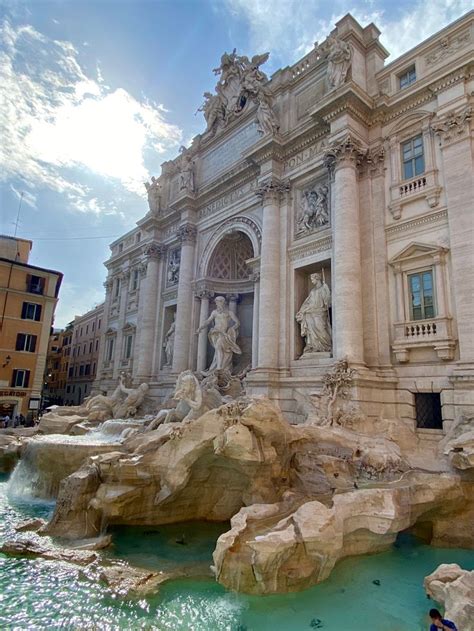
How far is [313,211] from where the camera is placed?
14.3 metres

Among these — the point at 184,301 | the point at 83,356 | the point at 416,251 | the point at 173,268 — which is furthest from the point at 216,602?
the point at 83,356

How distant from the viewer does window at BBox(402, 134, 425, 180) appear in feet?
39.3

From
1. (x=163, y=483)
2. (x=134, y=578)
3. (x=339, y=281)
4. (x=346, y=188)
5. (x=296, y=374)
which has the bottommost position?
(x=134, y=578)

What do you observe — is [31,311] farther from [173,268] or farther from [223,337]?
[223,337]

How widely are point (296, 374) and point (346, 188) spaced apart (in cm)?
607

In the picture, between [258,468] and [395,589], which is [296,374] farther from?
[395,589]

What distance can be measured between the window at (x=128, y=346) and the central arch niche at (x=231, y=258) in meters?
8.55

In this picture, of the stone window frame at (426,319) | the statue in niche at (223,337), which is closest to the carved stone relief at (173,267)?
the statue in niche at (223,337)

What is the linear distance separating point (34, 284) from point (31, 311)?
174cm

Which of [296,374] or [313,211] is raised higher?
[313,211]

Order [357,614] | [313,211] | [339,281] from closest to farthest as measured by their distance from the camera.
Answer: [357,614], [339,281], [313,211]

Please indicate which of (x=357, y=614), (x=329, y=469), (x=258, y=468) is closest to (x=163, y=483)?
(x=258, y=468)

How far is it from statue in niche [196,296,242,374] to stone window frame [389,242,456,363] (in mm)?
6915

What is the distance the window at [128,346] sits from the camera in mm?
24406
